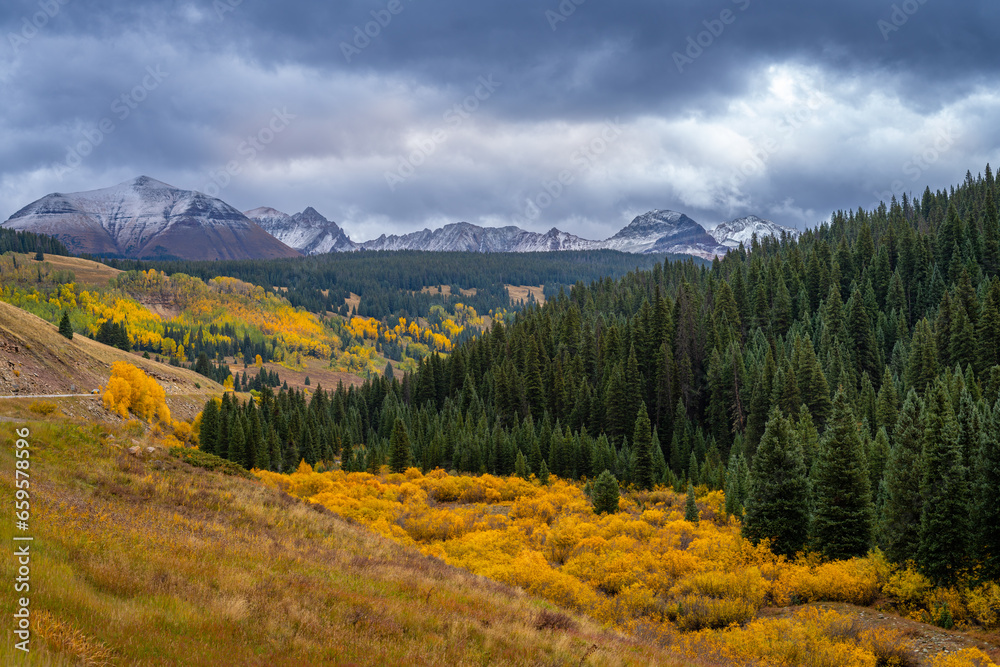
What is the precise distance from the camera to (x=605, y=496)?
5619 cm

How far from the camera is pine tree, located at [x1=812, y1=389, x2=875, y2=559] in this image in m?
37.2

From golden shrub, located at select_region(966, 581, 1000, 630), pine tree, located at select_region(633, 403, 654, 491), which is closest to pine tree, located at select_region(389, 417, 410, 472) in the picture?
pine tree, located at select_region(633, 403, 654, 491)

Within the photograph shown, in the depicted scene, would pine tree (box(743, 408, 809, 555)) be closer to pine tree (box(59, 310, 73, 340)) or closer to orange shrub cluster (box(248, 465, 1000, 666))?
orange shrub cluster (box(248, 465, 1000, 666))

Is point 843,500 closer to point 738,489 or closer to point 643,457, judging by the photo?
point 738,489

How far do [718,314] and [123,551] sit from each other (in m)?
115

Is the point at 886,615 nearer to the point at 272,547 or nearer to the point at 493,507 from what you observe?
the point at 272,547

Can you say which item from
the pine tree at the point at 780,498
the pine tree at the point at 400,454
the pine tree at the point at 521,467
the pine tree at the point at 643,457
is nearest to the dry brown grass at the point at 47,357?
the pine tree at the point at 400,454

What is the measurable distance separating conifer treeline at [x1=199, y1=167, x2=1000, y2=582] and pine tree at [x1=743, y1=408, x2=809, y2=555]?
13 cm

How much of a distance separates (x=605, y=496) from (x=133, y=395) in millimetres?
76065

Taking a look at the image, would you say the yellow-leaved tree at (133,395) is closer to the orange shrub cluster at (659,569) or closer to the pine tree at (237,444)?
the pine tree at (237,444)

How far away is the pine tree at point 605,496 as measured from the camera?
184ft

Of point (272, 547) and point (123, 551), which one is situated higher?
point (123, 551)

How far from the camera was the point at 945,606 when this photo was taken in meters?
26.4

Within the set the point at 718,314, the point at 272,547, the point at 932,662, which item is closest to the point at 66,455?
the point at 272,547
